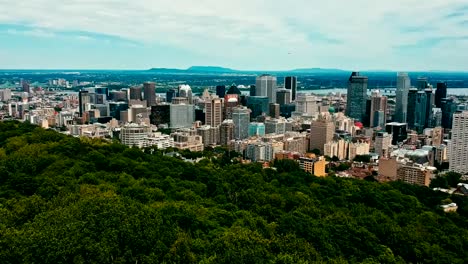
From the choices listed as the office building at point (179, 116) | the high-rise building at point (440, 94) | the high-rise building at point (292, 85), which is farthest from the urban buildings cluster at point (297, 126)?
the high-rise building at point (292, 85)

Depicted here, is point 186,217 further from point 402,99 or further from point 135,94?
point 135,94

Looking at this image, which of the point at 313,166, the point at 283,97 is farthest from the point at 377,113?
the point at 313,166

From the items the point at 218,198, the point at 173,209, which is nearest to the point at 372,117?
the point at 218,198

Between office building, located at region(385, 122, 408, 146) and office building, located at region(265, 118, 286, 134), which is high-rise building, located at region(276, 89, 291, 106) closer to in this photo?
office building, located at region(265, 118, 286, 134)

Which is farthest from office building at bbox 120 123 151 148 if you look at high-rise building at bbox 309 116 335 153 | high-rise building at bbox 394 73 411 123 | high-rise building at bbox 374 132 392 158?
high-rise building at bbox 394 73 411 123

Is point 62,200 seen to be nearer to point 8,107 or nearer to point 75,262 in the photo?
point 75,262
